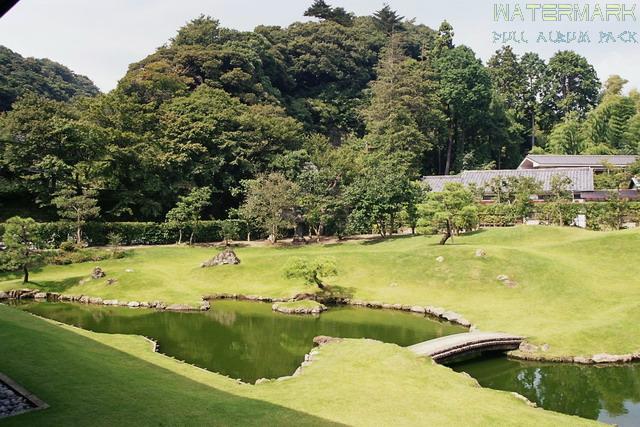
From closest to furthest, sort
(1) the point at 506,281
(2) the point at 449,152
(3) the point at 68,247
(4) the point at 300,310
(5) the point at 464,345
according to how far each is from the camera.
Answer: (5) the point at 464,345 → (4) the point at 300,310 → (1) the point at 506,281 → (3) the point at 68,247 → (2) the point at 449,152

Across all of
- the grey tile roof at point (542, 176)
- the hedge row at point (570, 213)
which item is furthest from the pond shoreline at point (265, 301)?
the grey tile roof at point (542, 176)

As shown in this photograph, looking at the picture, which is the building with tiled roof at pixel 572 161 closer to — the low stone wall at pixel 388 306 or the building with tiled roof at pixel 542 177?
the building with tiled roof at pixel 542 177

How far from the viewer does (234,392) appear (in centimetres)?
1416

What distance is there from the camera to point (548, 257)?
31.4m

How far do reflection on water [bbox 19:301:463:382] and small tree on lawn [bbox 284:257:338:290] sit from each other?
2490mm

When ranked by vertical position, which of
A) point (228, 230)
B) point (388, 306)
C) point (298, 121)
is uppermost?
point (298, 121)

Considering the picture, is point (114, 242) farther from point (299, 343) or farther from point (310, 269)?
point (299, 343)

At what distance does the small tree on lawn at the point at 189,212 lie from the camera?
44.8 meters

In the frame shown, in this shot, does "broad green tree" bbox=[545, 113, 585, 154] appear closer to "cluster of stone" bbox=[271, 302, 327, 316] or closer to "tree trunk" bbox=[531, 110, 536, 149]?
"tree trunk" bbox=[531, 110, 536, 149]

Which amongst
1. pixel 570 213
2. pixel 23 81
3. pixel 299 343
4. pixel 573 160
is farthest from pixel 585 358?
pixel 23 81

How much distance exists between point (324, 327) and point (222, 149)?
30.2m

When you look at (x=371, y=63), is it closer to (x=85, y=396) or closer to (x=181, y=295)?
(x=181, y=295)

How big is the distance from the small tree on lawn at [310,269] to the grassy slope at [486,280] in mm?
1278

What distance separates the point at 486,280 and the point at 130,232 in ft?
101
